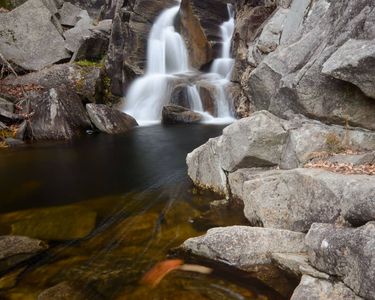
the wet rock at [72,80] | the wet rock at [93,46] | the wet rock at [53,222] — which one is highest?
the wet rock at [93,46]

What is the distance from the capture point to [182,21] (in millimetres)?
29344

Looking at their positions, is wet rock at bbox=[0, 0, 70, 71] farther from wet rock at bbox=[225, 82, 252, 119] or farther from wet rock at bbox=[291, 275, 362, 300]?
wet rock at bbox=[291, 275, 362, 300]

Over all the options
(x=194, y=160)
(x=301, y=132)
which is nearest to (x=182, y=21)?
(x=194, y=160)

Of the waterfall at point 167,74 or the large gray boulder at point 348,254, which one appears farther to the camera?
the waterfall at point 167,74

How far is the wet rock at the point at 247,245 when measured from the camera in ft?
21.0

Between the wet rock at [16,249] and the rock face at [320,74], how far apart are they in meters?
6.42

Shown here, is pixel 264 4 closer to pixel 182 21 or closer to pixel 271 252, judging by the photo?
pixel 182 21

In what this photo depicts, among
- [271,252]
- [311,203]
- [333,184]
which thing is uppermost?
[333,184]

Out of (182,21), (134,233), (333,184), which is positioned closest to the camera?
(333,184)

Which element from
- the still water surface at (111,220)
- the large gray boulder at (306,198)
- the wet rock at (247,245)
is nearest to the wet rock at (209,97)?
the still water surface at (111,220)

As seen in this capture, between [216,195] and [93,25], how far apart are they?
3005cm

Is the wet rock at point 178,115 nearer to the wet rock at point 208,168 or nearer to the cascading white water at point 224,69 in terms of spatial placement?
the cascading white water at point 224,69

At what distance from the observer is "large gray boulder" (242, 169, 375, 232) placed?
5.70m

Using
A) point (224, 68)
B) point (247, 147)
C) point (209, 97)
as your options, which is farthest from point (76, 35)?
point (247, 147)
